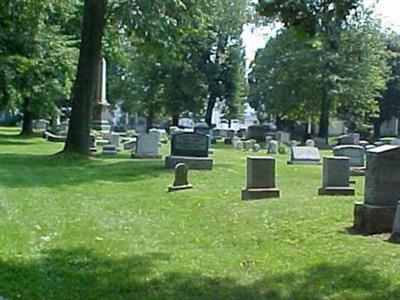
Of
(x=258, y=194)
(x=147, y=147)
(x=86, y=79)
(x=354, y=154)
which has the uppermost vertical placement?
(x=86, y=79)

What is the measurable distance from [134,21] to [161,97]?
117 ft

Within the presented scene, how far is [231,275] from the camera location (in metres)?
7.54

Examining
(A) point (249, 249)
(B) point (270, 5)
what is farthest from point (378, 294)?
(B) point (270, 5)

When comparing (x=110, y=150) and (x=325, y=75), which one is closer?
(x=110, y=150)

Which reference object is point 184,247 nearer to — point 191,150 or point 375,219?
point 375,219

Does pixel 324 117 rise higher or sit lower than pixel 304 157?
higher

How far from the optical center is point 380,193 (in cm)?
1038

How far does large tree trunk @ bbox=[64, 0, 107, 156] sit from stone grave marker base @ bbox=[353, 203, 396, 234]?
15850 mm

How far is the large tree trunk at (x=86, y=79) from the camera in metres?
25.0

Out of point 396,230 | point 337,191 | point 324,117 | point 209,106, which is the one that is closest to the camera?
point 396,230

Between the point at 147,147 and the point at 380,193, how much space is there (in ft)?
59.2

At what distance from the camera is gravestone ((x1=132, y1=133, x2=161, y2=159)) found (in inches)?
1088

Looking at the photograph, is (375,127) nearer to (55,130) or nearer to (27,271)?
(55,130)

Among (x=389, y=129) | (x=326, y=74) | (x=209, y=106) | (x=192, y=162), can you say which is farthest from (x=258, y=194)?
(x=389, y=129)
